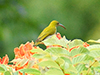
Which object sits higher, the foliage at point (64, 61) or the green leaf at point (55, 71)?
the foliage at point (64, 61)

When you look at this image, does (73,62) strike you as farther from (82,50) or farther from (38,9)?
(38,9)

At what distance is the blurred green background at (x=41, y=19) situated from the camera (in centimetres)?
325

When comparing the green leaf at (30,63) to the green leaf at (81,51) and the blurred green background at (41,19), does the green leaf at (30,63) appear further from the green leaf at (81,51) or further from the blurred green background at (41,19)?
the blurred green background at (41,19)

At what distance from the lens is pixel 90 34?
624 centimetres

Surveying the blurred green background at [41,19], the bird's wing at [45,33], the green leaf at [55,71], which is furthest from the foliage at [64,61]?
the blurred green background at [41,19]

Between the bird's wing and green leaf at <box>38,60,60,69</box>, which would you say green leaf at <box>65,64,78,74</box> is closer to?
green leaf at <box>38,60,60,69</box>

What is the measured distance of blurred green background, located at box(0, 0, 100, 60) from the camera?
3.25 m

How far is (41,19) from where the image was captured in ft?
17.8

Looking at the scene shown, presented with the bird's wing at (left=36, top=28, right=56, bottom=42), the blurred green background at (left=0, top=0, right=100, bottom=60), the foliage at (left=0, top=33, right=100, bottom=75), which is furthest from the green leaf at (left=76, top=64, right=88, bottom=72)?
the blurred green background at (left=0, top=0, right=100, bottom=60)

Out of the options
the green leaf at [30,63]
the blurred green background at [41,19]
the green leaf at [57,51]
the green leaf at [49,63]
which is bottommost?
the green leaf at [49,63]

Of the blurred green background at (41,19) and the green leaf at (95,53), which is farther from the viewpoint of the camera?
the blurred green background at (41,19)

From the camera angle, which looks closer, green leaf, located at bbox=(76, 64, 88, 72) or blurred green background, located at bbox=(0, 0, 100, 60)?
green leaf, located at bbox=(76, 64, 88, 72)

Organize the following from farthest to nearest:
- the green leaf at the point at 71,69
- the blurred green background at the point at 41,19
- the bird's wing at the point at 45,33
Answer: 1. the blurred green background at the point at 41,19
2. the bird's wing at the point at 45,33
3. the green leaf at the point at 71,69

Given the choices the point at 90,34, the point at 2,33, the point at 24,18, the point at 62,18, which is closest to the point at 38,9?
the point at 62,18
